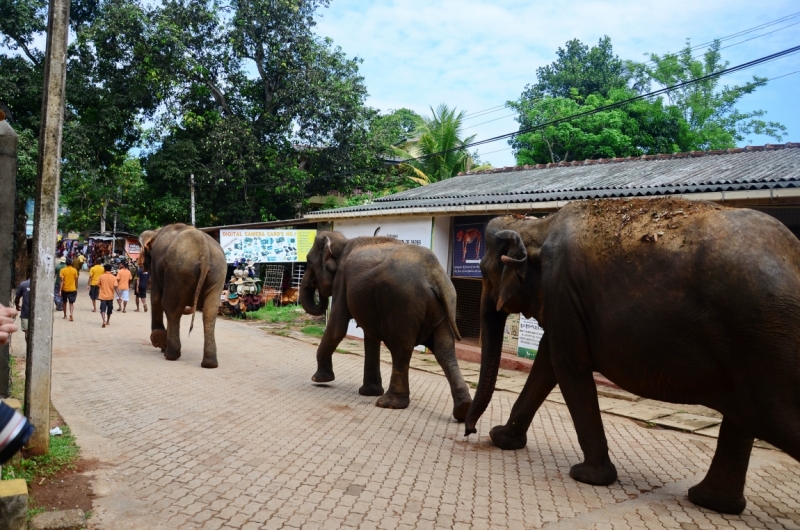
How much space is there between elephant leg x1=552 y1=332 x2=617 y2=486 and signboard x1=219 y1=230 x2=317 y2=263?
1539cm

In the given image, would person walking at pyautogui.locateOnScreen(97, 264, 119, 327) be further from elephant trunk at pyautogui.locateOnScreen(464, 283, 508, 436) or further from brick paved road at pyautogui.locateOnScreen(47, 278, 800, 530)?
elephant trunk at pyautogui.locateOnScreen(464, 283, 508, 436)

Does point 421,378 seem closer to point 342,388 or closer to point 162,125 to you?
point 342,388

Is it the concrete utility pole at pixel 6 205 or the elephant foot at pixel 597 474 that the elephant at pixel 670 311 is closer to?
the elephant foot at pixel 597 474

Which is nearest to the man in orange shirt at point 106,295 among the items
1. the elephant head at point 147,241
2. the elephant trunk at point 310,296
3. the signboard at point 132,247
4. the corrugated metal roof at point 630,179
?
the elephant head at point 147,241

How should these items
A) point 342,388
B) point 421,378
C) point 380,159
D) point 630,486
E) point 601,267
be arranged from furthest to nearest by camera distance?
point 380,159
point 421,378
point 342,388
point 630,486
point 601,267

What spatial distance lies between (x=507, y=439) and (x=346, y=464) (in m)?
1.59

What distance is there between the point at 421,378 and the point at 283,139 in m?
16.0

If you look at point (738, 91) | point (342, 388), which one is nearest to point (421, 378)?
point (342, 388)

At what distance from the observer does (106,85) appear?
2370 cm

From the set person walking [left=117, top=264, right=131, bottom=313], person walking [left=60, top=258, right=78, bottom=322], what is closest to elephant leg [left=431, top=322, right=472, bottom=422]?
person walking [left=60, top=258, right=78, bottom=322]

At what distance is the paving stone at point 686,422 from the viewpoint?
749 centimetres

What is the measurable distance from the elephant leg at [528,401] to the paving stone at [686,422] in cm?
242

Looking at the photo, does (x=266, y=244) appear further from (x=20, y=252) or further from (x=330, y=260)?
(x=330, y=260)

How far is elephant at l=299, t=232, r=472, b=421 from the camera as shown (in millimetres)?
7426
